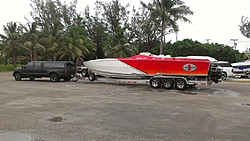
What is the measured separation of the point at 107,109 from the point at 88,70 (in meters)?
10.1

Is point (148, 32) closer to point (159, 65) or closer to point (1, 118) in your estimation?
point (159, 65)

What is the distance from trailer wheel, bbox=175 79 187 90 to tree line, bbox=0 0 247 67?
13.6m

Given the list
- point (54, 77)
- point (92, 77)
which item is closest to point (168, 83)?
point (92, 77)

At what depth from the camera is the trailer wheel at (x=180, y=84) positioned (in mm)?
14617

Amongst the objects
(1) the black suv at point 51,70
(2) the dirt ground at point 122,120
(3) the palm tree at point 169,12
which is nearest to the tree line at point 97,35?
(3) the palm tree at point 169,12

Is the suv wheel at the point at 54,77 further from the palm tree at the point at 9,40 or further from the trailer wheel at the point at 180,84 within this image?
the palm tree at the point at 9,40

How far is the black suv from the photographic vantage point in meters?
19.6

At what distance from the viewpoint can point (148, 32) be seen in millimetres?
45875

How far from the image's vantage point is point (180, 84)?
1473 centimetres

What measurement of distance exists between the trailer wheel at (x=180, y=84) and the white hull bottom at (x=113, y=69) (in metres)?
2.10

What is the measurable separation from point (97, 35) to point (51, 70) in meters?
27.3

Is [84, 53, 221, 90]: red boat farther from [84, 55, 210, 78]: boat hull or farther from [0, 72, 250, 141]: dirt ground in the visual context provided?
[0, 72, 250, 141]: dirt ground

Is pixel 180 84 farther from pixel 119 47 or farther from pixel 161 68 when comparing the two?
pixel 119 47

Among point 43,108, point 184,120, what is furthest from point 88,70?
point 184,120
